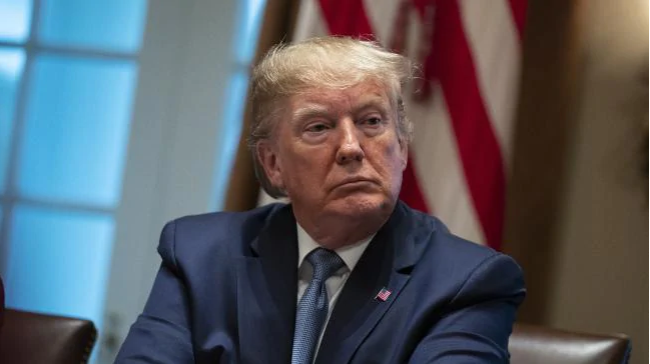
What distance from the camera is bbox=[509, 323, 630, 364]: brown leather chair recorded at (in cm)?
191

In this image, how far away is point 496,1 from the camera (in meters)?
2.76

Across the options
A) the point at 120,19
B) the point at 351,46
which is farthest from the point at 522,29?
the point at 120,19

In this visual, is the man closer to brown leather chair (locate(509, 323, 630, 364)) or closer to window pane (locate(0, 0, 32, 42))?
brown leather chair (locate(509, 323, 630, 364))

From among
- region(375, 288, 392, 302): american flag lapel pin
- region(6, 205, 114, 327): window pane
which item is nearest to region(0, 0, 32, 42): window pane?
region(6, 205, 114, 327): window pane

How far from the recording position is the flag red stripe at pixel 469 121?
2.73 metres

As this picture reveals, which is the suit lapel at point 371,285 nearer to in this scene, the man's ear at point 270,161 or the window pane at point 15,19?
the man's ear at point 270,161

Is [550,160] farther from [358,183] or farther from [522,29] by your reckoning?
[358,183]

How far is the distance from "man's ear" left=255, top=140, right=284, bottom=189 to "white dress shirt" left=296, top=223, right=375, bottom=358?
16 cm

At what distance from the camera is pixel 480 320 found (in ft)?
5.35

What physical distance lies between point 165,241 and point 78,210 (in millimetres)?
1846

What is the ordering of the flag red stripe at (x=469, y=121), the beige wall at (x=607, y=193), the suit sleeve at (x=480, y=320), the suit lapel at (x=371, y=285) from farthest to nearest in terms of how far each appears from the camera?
the beige wall at (x=607, y=193) → the flag red stripe at (x=469, y=121) → the suit lapel at (x=371, y=285) → the suit sleeve at (x=480, y=320)

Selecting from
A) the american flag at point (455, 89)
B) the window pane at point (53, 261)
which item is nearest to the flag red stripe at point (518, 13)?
the american flag at point (455, 89)

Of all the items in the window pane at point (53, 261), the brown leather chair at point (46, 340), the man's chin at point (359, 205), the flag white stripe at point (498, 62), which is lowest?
the window pane at point (53, 261)

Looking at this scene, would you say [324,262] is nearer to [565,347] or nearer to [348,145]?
[348,145]
